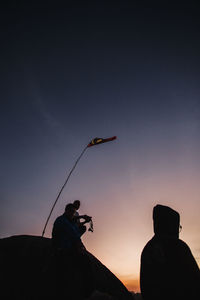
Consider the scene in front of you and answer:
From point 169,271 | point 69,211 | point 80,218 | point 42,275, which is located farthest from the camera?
point 80,218

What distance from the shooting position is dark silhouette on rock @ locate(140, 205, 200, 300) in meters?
3.65

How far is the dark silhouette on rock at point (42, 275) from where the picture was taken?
490 cm

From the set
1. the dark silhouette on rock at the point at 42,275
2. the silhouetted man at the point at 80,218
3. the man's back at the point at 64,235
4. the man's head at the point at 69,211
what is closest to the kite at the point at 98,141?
the dark silhouette on rock at the point at 42,275

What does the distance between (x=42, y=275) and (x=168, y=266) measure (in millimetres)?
3733

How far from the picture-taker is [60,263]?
4789 mm

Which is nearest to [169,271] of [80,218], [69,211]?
[69,211]

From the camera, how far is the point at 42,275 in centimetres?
568

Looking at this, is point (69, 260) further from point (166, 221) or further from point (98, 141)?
point (98, 141)

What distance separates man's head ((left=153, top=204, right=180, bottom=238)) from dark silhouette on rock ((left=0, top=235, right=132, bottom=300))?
79.0 inches

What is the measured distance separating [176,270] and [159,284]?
0.44 metres

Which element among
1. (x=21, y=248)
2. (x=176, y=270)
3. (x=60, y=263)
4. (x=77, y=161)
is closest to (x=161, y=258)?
(x=176, y=270)

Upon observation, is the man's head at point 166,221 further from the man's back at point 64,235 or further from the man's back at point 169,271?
the man's back at point 64,235

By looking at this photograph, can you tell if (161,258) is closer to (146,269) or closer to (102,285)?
(146,269)

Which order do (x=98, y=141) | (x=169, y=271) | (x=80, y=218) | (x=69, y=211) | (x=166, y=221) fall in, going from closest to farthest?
1. (x=169, y=271)
2. (x=166, y=221)
3. (x=69, y=211)
4. (x=80, y=218)
5. (x=98, y=141)
